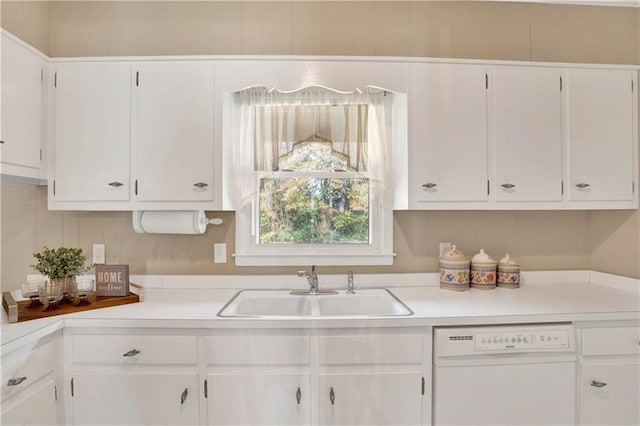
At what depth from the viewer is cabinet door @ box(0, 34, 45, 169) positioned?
1595 millimetres

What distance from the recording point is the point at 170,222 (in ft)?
6.29

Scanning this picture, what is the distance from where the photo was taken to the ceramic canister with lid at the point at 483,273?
2.04 m

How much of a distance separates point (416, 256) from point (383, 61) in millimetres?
1136

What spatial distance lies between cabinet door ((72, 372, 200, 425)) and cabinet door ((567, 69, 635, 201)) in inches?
85.4

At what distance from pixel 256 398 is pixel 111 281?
0.97 meters

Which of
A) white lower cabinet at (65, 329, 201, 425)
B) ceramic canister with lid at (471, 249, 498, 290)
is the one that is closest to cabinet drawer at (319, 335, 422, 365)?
white lower cabinet at (65, 329, 201, 425)

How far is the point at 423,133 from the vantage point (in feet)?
6.08

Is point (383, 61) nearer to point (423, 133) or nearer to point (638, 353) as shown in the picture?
point (423, 133)

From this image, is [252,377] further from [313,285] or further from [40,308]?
[40,308]

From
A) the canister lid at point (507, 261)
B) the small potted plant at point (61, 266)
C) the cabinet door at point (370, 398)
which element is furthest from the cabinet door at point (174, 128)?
the canister lid at point (507, 261)

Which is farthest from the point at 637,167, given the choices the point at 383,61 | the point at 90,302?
the point at 90,302

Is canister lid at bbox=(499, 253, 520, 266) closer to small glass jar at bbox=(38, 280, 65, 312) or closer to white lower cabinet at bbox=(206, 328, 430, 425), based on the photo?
white lower cabinet at bbox=(206, 328, 430, 425)

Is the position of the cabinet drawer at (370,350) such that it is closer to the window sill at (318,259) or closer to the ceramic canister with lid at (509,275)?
the window sill at (318,259)

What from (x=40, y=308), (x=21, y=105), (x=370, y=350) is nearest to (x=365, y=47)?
(x=370, y=350)
